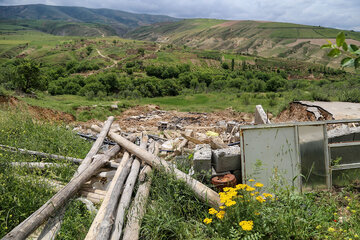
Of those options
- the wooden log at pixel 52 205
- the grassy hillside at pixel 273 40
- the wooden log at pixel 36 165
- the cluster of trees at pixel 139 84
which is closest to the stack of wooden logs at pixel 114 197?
the wooden log at pixel 52 205

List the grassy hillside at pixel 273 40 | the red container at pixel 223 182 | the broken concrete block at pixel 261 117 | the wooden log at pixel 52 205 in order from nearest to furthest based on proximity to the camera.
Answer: the wooden log at pixel 52 205, the red container at pixel 223 182, the broken concrete block at pixel 261 117, the grassy hillside at pixel 273 40

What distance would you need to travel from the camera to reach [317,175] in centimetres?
435

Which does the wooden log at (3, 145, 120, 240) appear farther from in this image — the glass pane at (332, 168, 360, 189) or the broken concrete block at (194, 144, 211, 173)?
the glass pane at (332, 168, 360, 189)

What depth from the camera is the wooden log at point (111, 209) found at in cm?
315

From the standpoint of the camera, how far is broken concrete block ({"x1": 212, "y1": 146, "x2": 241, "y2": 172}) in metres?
4.57

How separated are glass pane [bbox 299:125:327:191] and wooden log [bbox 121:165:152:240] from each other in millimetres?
2711

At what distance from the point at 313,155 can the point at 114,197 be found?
3398mm

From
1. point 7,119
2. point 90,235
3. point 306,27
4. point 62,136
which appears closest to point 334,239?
point 90,235

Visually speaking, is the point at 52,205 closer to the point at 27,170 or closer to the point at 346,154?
the point at 27,170

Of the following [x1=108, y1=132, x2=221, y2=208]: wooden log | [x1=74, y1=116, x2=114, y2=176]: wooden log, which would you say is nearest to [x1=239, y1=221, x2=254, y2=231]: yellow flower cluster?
[x1=108, y1=132, x2=221, y2=208]: wooden log

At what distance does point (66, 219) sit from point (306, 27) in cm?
19187

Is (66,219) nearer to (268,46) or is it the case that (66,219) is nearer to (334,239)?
(334,239)

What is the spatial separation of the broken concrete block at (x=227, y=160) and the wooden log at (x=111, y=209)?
5.51 feet

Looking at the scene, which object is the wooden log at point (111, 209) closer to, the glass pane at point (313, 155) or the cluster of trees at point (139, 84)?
the glass pane at point (313, 155)
